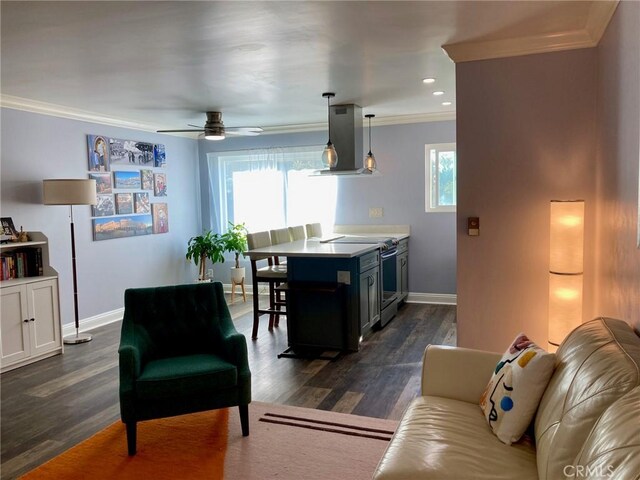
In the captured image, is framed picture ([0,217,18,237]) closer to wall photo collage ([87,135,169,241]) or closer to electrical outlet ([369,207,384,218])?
wall photo collage ([87,135,169,241])

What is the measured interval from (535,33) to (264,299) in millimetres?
4880

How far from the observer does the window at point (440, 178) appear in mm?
6250

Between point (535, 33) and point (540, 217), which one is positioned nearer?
point (535, 33)

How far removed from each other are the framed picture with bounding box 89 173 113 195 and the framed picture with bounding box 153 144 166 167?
0.89 meters

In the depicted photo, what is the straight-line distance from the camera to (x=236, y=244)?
6.91 metres

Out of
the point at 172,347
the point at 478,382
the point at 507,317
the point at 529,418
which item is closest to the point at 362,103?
the point at 507,317

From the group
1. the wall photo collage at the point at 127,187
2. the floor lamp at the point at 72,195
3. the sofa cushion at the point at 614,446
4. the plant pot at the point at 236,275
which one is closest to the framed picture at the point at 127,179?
the wall photo collage at the point at 127,187

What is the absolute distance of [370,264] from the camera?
4.81 metres

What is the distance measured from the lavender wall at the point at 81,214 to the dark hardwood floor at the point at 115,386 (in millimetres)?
809

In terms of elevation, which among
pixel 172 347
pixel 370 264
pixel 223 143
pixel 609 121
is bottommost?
pixel 172 347

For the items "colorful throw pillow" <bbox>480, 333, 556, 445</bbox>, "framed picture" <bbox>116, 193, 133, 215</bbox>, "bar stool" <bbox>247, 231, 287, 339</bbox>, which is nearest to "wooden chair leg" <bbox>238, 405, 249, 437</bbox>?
"colorful throw pillow" <bbox>480, 333, 556, 445</bbox>

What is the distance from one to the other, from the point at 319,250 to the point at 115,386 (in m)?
1.97

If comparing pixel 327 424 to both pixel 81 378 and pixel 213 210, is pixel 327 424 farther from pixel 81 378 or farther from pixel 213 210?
pixel 213 210

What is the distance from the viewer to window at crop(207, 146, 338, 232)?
270 inches
